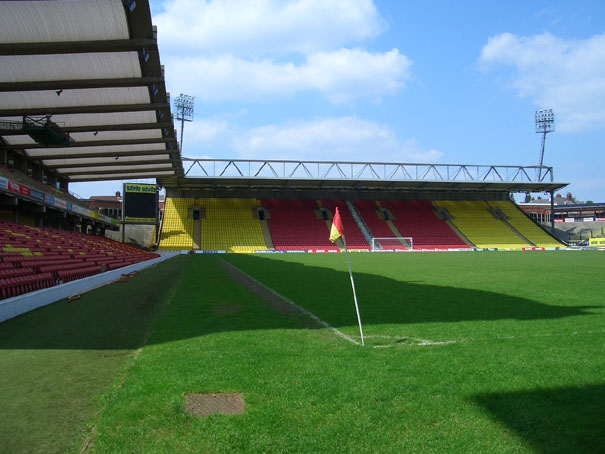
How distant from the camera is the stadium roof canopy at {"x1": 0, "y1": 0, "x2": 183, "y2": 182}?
13.8 m

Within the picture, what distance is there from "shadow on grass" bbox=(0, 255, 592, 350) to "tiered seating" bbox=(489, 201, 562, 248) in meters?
51.4

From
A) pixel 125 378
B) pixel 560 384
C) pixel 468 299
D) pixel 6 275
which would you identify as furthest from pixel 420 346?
pixel 6 275

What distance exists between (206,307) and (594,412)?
7693 mm

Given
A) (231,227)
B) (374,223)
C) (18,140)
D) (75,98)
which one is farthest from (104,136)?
(374,223)

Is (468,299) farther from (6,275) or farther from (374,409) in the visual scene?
(6,275)

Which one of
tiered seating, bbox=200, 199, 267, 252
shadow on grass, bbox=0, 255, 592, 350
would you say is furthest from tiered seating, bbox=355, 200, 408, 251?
shadow on grass, bbox=0, 255, 592, 350

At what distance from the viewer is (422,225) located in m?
57.1

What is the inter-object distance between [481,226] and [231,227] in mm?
34571

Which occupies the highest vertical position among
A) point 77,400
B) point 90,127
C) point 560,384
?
point 90,127

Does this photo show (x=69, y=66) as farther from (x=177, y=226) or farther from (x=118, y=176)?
(x=177, y=226)

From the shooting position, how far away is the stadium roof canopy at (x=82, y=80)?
1377 cm

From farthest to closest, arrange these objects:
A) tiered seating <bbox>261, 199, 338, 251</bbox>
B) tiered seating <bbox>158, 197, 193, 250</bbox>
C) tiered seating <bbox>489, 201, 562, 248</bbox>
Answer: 1. tiered seating <bbox>489, 201, 562, 248</bbox>
2. tiered seating <bbox>261, 199, 338, 251</bbox>
3. tiered seating <bbox>158, 197, 193, 250</bbox>

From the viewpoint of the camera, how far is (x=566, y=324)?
7.43 metres

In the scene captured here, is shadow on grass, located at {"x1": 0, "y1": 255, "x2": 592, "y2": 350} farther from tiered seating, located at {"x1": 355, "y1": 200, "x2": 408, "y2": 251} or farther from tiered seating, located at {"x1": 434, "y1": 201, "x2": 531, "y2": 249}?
tiered seating, located at {"x1": 434, "y1": 201, "x2": 531, "y2": 249}
